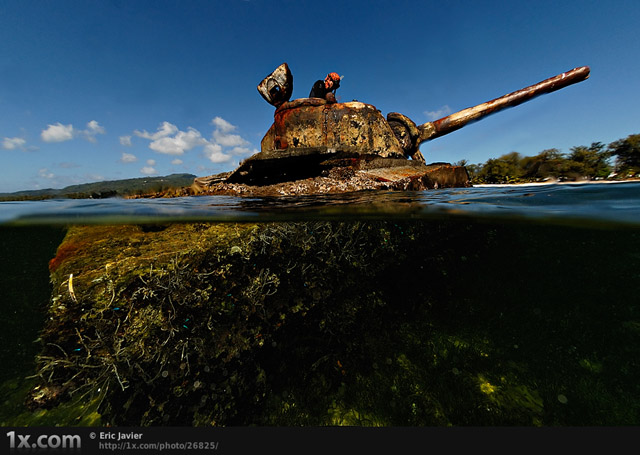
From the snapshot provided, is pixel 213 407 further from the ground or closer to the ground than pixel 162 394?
closer to the ground

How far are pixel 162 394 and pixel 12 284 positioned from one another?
20.3ft

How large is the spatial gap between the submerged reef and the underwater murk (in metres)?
0.03

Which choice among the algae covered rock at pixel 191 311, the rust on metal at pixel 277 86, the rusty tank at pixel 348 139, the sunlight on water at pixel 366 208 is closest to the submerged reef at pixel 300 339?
the algae covered rock at pixel 191 311

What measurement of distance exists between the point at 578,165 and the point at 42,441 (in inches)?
464

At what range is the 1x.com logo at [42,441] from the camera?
292 centimetres

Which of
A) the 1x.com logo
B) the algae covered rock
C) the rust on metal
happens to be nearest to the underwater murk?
the algae covered rock

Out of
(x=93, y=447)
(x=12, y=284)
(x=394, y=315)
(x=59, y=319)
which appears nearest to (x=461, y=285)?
(x=394, y=315)

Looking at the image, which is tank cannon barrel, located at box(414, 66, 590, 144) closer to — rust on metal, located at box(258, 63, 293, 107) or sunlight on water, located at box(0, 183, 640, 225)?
sunlight on water, located at box(0, 183, 640, 225)

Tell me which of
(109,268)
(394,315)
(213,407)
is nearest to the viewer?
(213,407)

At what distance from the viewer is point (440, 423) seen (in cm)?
346

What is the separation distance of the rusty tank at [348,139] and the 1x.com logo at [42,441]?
4771mm

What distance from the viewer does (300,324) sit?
4344 millimetres

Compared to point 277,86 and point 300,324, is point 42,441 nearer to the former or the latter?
point 300,324

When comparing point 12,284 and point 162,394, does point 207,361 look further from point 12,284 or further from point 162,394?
point 12,284
